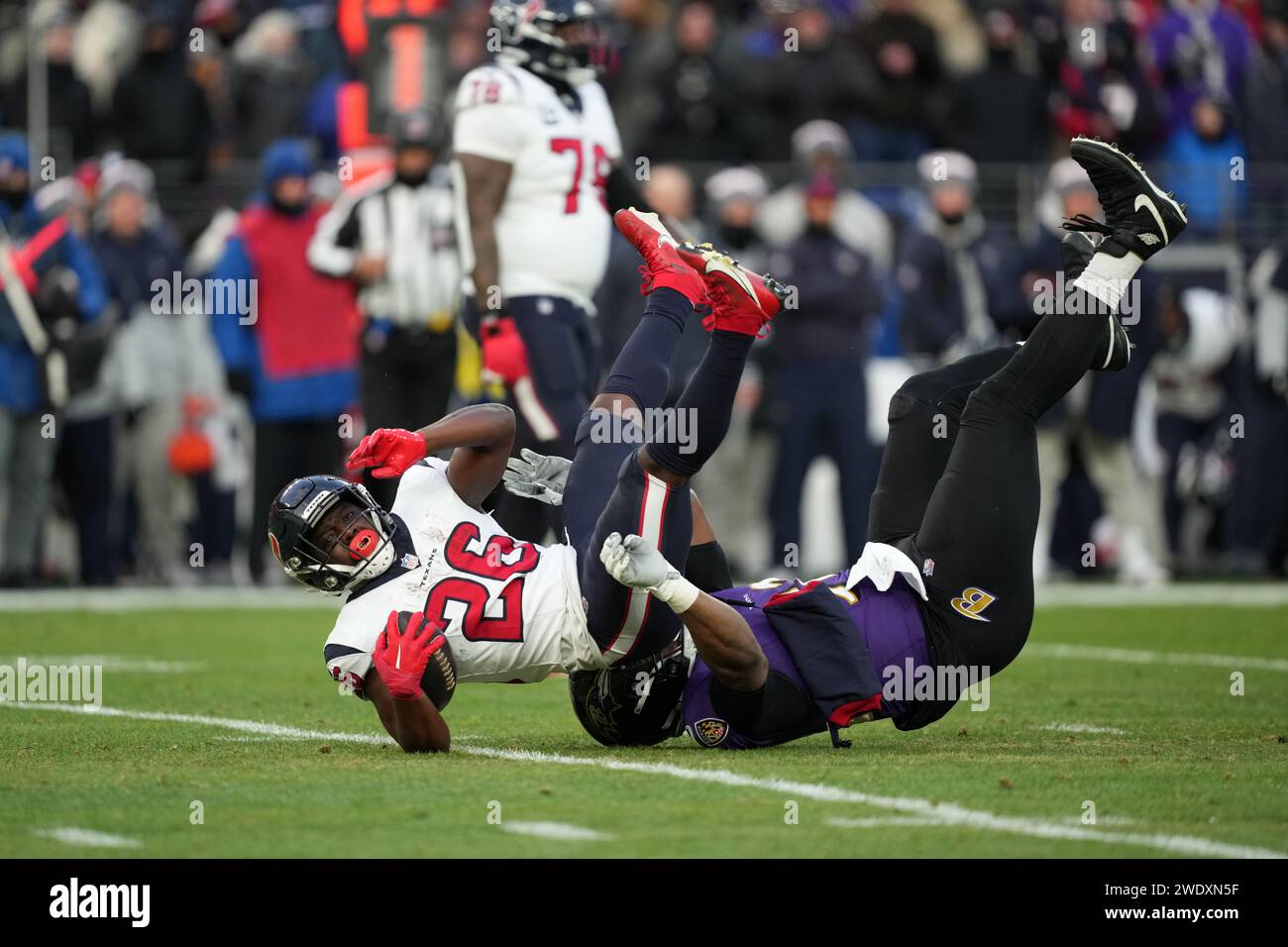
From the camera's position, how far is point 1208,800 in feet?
19.4

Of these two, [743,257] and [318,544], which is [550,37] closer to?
[318,544]

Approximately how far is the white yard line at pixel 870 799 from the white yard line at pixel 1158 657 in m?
4.06

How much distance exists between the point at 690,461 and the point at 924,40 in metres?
12.5

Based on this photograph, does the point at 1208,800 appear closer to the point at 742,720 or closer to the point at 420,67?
the point at 742,720

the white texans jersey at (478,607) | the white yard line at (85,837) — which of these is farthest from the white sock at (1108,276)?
the white yard line at (85,837)

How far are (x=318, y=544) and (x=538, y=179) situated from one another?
3.94 m

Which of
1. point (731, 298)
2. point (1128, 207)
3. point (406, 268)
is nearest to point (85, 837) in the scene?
point (731, 298)

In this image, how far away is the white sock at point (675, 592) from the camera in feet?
20.8

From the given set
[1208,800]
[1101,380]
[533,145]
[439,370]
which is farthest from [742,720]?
[1101,380]

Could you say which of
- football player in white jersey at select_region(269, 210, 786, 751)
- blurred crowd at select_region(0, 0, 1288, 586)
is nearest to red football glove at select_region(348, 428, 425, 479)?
football player in white jersey at select_region(269, 210, 786, 751)

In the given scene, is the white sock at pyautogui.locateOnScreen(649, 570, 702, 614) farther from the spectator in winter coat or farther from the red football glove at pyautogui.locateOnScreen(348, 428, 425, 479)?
the spectator in winter coat

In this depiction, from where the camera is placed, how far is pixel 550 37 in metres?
10.2

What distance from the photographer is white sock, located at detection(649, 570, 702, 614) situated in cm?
634

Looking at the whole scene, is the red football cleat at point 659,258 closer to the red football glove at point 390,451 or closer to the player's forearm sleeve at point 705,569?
the player's forearm sleeve at point 705,569
